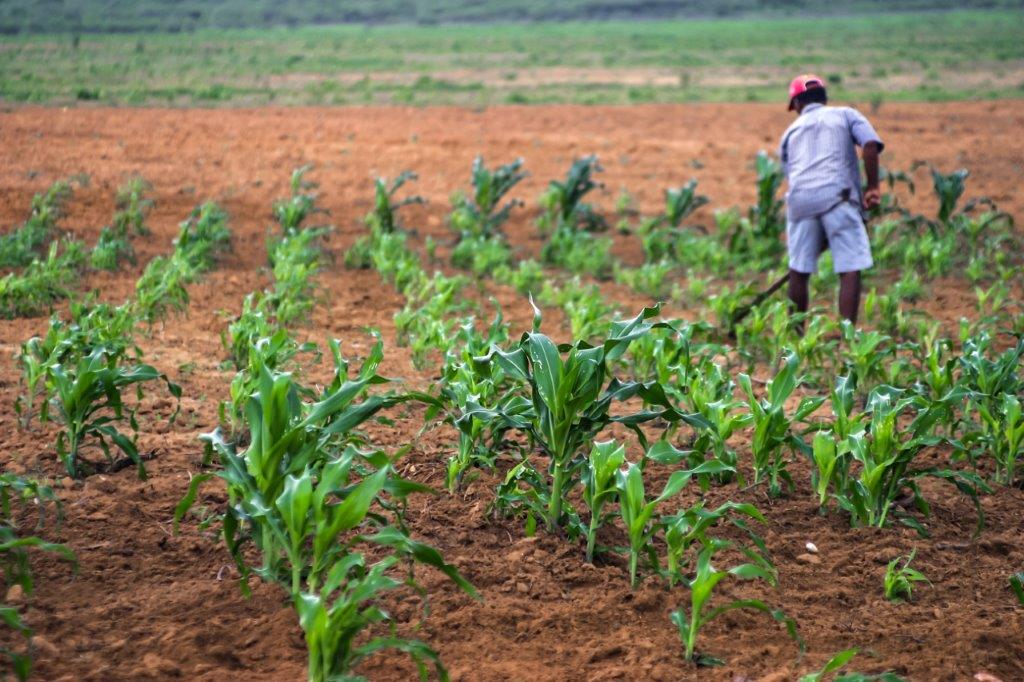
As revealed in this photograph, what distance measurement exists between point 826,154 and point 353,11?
44.9 metres

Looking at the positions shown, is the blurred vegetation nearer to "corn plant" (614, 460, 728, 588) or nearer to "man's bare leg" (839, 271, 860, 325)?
"man's bare leg" (839, 271, 860, 325)

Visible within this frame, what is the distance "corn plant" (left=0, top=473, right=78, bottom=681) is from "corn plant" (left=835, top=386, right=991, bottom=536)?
2.67m

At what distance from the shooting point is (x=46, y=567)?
11.8 feet

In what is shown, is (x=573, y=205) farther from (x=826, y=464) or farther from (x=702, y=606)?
(x=702, y=606)

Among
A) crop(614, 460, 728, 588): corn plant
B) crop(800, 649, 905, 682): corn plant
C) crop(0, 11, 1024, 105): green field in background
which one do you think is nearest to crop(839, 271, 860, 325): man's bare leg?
crop(614, 460, 728, 588): corn plant

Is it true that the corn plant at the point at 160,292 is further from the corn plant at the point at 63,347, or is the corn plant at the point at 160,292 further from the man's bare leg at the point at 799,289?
the man's bare leg at the point at 799,289

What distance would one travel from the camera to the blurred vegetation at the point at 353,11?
32409mm

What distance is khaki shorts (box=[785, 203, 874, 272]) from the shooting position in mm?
A: 6695

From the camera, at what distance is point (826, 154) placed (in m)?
6.68

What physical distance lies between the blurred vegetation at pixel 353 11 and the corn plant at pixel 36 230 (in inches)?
792

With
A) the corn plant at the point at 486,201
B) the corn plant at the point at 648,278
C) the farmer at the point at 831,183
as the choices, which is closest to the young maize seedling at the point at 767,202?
the corn plant at the point at 648,278

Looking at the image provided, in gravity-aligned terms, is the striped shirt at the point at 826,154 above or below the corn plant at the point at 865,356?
above

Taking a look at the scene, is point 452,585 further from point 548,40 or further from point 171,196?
point 548,40

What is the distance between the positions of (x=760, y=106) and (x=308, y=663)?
17245mm
